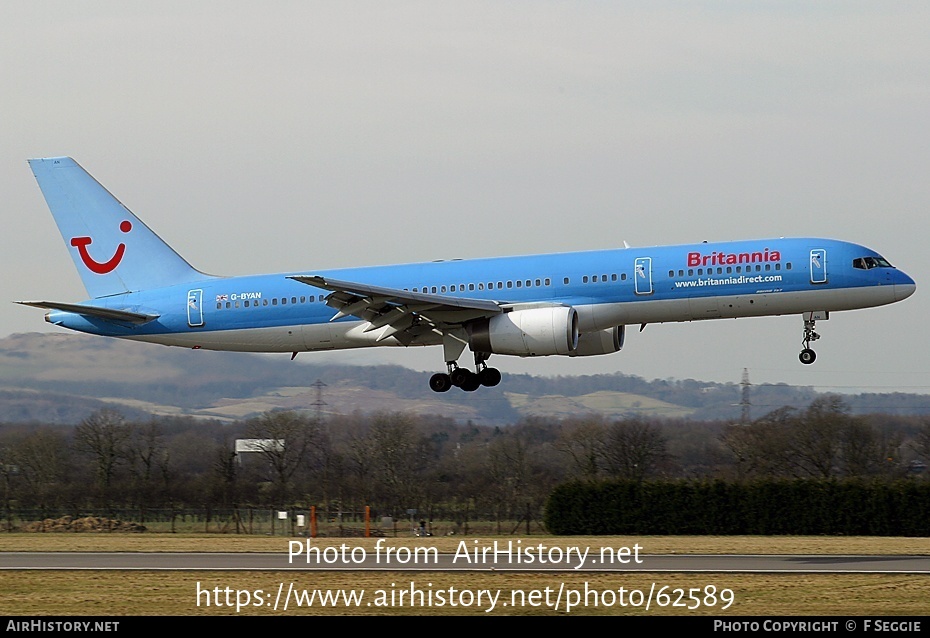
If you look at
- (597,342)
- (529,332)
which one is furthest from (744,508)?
(529,332)

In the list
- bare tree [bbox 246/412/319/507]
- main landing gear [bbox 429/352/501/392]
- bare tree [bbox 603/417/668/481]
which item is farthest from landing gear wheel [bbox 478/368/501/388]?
bare tree [bbox 603/417/668/481]

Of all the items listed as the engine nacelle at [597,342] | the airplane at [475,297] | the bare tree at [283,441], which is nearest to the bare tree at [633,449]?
the bare tree at [283,441]

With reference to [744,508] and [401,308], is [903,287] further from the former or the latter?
[744,508]

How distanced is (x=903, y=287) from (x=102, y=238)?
90.1 feet

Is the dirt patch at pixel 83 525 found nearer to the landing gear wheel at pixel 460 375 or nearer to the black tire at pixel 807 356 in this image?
the landing gear wheel at pixel 460 375

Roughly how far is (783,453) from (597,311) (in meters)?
39.7

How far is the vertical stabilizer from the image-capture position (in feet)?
154

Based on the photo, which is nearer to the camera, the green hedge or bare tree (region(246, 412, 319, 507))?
the green hedge

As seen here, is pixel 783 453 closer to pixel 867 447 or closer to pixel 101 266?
pixel 867 447

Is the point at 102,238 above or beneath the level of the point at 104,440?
above

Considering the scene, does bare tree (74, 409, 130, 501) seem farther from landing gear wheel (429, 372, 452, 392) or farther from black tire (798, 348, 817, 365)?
black tire (798, 348, 817, 365)

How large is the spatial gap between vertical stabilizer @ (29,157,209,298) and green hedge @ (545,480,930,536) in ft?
60.6

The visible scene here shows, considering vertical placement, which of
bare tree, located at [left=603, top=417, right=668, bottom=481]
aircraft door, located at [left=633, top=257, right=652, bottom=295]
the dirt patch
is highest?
aircraft door, located at [left=633, top=257, right=652, bottom=295]

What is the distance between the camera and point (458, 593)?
2677cm
